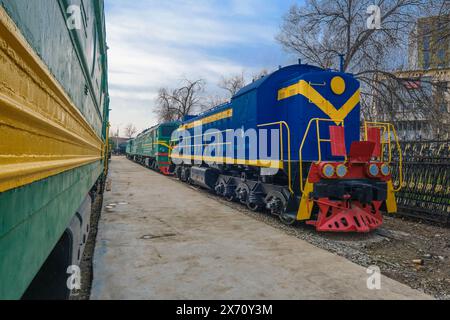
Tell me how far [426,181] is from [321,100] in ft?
12.2

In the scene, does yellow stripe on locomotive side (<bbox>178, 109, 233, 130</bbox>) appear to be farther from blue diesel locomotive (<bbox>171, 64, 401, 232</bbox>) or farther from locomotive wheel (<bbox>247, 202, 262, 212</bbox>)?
locomotive wheel (<bbox>247, 202, 262, 212</bbox>)

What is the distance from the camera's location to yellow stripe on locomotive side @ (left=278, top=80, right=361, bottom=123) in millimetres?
6859

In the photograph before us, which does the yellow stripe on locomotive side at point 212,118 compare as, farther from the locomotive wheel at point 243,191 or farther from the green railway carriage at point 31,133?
the green railway carriage at point 31,133

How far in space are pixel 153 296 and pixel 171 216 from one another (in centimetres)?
428

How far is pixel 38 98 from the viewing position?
134cm

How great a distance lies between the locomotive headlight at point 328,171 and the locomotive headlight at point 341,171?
0.36 feet

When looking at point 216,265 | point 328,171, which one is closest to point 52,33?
point 216,265

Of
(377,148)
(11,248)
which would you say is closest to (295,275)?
(11,248)

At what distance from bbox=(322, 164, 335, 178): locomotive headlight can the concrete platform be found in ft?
4.45

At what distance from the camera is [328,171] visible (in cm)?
613

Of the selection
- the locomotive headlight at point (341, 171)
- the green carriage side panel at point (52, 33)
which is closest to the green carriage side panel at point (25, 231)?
the green carriage side panel at point (52, 33)

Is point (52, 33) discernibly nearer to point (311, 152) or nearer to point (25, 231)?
point (25, 231)

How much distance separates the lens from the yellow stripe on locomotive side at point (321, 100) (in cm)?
686

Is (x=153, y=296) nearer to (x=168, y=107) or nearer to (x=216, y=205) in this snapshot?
(x=216, y=205)
